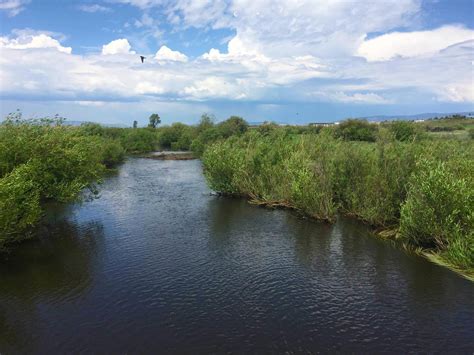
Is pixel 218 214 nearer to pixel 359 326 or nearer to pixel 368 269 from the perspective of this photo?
pixel 368 269

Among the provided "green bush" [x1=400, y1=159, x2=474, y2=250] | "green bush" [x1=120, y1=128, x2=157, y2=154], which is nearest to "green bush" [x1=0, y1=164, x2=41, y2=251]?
"green bush" [x1=400, y1=159, x2=474, y2=250]

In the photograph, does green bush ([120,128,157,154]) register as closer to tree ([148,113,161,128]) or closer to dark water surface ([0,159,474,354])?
tree ([148,113,161,128])

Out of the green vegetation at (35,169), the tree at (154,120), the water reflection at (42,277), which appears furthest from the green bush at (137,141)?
the water reflection at (42,277)

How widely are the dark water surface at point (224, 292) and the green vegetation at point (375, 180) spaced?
93.0 inches

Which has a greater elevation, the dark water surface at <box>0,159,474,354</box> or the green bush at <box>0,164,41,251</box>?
the green bush at <box>0,164,41,251</box>

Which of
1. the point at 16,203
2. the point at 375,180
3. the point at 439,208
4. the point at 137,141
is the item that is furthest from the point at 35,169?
the point at 137,141

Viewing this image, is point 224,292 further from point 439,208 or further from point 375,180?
point 375,180

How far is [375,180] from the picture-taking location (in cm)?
3697

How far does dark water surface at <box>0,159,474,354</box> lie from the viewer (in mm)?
19016

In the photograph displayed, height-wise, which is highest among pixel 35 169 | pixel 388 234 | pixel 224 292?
pixel 35 169

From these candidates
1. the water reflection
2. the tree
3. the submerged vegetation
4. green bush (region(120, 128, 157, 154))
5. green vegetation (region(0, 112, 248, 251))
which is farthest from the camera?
the tree

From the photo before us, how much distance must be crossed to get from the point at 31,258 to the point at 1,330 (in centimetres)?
1010

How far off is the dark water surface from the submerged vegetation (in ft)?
8.08

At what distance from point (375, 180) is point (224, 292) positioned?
20.6 m
